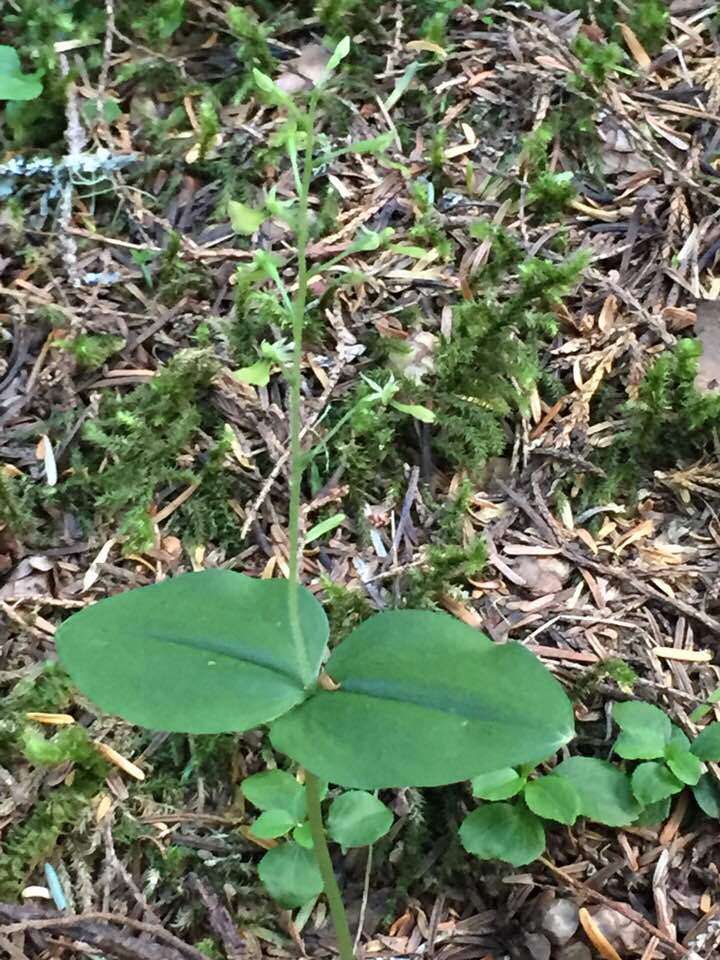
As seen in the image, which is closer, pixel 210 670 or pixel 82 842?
pixel 210 670

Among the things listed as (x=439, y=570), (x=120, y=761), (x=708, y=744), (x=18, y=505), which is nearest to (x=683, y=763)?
(x=708, y=744)

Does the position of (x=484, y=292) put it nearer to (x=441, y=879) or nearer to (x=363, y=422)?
(x=363, y=422)

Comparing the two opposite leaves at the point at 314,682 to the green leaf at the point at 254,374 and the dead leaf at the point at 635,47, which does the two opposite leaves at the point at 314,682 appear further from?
the dead leaf at the point at 635,47

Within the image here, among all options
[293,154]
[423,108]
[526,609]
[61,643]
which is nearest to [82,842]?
[61,643]

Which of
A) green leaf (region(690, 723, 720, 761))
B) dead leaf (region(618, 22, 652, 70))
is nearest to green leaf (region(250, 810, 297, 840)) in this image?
green leaf (region(690, 723, 720, 761))

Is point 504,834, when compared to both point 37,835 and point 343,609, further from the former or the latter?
point 37,835

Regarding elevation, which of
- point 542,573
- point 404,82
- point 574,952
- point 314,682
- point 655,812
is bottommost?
point 574,952
